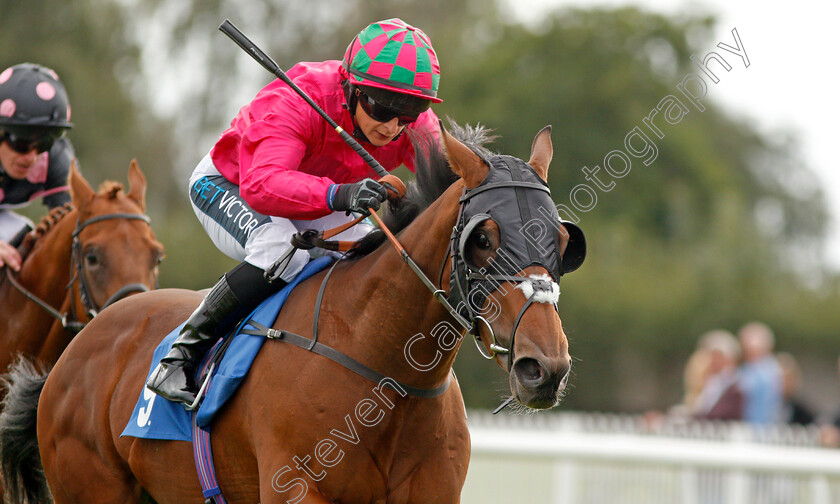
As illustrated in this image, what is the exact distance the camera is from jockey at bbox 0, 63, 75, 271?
6.33 m

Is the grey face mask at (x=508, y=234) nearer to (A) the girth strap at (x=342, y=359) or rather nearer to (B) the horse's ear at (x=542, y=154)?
(B) the horse's ear at (x=542, y=154)

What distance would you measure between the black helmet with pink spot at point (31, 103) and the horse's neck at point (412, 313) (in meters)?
3.31

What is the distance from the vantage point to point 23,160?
652 centimetres

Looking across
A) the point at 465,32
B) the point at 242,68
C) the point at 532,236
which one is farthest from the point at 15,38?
the point at 532,236

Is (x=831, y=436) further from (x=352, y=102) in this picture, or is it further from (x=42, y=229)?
(x=42, y=229)

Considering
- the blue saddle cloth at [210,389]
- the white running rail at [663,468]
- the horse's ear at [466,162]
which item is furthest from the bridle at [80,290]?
the white running rail at [663,468]

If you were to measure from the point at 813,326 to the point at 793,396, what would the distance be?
13381mm

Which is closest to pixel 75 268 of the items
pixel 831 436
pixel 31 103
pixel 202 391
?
pixel 31 103

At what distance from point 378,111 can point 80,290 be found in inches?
103

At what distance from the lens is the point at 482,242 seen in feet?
11.3

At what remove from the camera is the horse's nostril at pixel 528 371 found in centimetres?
324

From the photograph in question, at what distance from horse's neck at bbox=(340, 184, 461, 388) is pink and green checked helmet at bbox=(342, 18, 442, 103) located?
538 millimetres

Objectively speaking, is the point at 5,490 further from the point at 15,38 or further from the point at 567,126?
the point at 567,126

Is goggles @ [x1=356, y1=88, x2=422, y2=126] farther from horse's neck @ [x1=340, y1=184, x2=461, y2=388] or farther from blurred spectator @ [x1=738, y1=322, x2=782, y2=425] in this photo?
blurred spectator @ [x1=738, y1=322, x2=782, y2=425]
